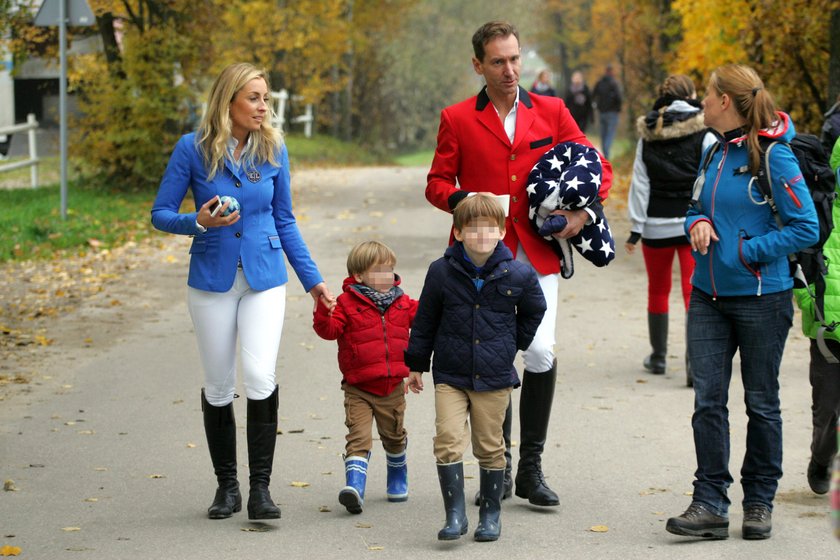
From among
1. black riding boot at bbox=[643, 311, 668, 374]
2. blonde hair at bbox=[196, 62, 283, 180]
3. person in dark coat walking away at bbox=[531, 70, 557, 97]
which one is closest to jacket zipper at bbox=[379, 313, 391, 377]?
blonde hair at bbox=[196, 62, 283, 180]

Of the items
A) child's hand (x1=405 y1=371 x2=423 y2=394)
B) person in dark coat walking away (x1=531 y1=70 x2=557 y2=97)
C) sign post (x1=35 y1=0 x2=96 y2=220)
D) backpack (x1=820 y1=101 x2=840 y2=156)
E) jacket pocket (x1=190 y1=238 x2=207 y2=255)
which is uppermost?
sign post (x1=35 y1=0 x2=96 y2=220)

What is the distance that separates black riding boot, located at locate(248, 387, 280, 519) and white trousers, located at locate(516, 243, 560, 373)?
4.06 ft

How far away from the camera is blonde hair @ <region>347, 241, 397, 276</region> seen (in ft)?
20.7

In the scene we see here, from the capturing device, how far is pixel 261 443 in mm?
6156

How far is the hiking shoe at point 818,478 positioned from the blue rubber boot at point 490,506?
5.85ft

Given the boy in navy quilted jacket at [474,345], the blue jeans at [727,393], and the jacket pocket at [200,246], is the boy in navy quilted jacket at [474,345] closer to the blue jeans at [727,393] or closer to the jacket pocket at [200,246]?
the blue jeans at [727,393]

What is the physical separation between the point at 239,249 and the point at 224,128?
1.84 feet

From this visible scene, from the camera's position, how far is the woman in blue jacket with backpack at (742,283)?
5.67 m

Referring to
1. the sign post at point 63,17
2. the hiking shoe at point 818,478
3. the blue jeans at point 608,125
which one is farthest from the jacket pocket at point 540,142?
the blue jeans at point 608,125

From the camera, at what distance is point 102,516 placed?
6.23 m

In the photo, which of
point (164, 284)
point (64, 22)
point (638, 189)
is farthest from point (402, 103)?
point (638, 189)

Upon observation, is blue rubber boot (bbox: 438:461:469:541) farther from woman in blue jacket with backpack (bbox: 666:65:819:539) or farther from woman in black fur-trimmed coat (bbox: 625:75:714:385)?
woman in black fur-trimmed coat (bbox: 625:75:714:385)

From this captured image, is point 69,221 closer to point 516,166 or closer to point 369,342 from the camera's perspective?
point 369,342

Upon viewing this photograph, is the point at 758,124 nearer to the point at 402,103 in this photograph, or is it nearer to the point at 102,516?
the point at 102,516
